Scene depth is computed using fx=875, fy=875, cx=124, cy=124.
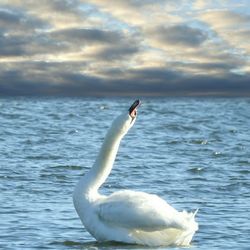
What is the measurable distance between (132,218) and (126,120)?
4.63 ft

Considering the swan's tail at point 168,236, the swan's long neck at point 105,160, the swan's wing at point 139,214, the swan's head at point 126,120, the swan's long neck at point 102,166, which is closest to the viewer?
the swan's wing at point 139,214

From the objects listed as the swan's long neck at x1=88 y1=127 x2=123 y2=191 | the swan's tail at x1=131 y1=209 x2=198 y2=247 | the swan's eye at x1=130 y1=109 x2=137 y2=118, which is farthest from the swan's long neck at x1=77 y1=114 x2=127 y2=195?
the swan's tail at x1=131 y1=209 x2=198 y2=247

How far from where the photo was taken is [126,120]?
12.1m

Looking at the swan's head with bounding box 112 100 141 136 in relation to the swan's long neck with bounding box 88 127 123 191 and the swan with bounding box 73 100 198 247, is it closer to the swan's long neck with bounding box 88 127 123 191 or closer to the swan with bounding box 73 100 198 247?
the swan with bounding box 73 100 198 247

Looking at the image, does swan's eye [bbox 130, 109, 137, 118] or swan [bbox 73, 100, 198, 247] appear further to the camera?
swan's eye [bbox 130, 109, 137, 118]

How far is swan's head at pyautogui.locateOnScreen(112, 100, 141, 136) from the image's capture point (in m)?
11.9

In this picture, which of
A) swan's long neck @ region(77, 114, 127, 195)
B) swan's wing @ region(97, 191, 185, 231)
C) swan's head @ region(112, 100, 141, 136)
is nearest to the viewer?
swan's wing @ region(97, 191, 185, 231)

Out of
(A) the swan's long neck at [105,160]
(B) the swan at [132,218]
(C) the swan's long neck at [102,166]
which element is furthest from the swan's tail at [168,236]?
(A) the swan's long neck at [105,160]

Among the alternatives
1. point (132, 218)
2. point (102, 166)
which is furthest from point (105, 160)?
point (132, 218)

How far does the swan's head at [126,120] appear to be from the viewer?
39.0 feet

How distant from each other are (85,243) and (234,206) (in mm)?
4311

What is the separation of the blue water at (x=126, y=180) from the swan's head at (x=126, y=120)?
1651 mm

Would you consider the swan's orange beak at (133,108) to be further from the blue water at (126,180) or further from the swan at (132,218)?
the blue water at (126,180)

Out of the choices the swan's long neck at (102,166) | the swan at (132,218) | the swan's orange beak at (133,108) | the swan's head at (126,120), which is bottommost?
the swan at (132,218)
